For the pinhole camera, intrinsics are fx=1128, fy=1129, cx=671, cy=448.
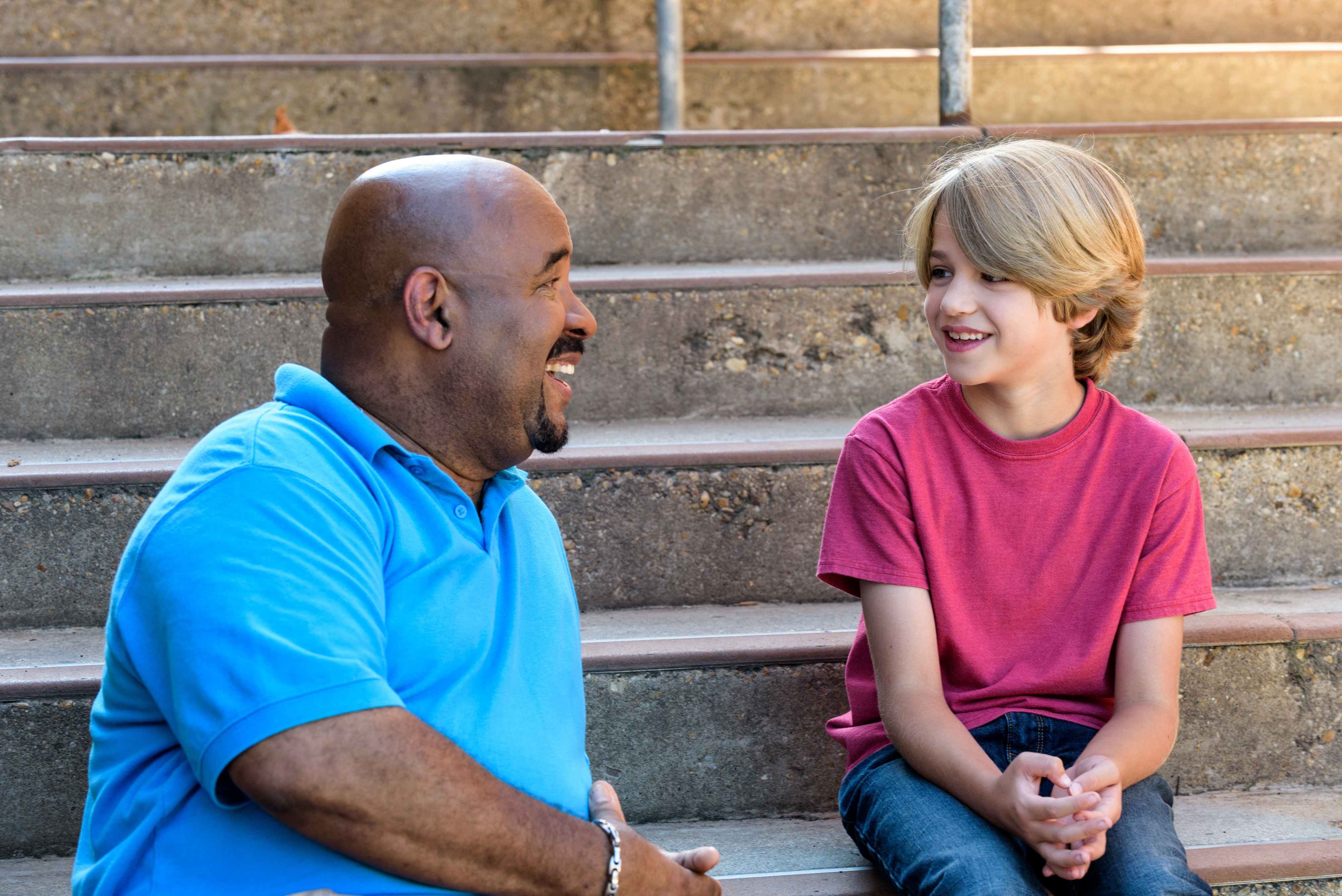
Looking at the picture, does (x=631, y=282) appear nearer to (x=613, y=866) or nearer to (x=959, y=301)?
(x=959, y=301)

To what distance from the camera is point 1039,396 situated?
1487 millimetres

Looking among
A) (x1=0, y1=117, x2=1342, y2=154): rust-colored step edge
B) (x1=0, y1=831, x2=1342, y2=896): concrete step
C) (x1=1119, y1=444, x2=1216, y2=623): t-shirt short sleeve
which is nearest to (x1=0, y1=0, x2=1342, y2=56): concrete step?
(x1=0, y1=117, x2=1342, y2=154): rust-colored step edge

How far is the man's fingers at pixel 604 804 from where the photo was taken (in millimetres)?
1142

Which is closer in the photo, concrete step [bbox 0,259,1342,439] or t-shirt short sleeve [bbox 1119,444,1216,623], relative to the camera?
t-shirt short sleeve [bbox 1119,444,1216,623]

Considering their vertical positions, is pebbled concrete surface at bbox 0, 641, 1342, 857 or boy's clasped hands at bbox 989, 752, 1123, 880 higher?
boy's clasped hands at bbox 989, 752, 1123, 880

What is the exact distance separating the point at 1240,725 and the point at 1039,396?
0.68 m

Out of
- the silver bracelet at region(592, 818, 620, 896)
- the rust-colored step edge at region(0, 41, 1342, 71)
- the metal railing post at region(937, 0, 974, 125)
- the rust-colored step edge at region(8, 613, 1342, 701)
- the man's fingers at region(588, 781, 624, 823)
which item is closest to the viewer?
the silver bracelet at region(592, 818, 620, 896)

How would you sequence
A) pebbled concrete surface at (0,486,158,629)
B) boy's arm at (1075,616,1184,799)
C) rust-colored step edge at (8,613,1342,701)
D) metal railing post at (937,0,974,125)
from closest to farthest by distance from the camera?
boy's arm at (1075,616,1184,799) → rust-colored step edge at (8,613,1342,701) → pebbled concrete surface at (0,486,158,629) → metal railing post at (937,0,974,125)

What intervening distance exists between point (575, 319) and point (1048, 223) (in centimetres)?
63

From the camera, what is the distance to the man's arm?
0.86 meters

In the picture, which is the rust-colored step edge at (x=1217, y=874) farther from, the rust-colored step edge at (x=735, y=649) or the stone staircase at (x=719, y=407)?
the rust-colored step edge at (x=735, y=649)

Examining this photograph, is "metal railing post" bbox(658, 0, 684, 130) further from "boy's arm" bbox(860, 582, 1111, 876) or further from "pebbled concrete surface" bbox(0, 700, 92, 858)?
"pebbled concrete surface" bbox(0, 700, 92, 858)

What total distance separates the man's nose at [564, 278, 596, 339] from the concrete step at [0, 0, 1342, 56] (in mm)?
2752

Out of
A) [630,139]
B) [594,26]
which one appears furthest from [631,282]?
[594,26]
